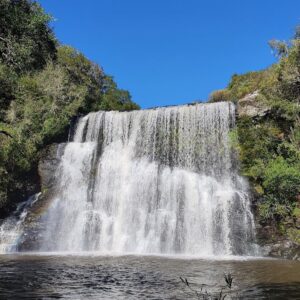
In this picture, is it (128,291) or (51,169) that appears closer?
(128,291)

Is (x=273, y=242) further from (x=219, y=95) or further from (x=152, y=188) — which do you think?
(x=219, y=95)

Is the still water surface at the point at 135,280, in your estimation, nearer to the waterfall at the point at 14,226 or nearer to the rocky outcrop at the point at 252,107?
the waterfall at the point at 14,226

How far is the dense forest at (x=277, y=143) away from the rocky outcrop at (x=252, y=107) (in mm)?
73

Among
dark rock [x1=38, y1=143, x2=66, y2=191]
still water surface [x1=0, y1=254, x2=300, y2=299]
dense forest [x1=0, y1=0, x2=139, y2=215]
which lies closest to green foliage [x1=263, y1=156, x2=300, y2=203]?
still water surface [x1=0, y1=254, x2=300, y2=299]

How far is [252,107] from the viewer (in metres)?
29.1

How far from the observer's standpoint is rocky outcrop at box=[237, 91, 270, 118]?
28516 millimetres

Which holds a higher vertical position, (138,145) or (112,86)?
(112,86)

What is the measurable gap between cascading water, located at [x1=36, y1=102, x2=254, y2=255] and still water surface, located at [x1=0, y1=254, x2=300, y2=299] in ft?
23.2

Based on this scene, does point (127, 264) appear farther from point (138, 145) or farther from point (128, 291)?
point (138, 145)

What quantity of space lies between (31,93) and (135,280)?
2525 cm

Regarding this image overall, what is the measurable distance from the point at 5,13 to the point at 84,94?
81.6ft

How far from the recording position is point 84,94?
38.3 meters

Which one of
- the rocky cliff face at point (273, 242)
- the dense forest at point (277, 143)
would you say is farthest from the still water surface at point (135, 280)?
the dense forest at point (277, 143)

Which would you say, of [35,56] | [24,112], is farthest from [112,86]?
[35,56]
